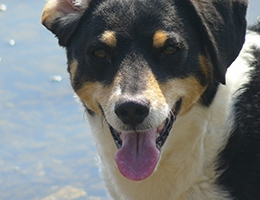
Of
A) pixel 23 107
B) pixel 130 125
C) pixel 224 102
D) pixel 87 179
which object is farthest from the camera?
pixel 23 107

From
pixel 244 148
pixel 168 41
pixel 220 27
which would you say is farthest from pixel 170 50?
pixel 244 148

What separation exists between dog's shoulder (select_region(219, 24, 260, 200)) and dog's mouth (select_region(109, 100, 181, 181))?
0.58 meters

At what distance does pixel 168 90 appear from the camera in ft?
19.5

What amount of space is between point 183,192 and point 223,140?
50cm

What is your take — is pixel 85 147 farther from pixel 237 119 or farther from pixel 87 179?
pixel 237 119

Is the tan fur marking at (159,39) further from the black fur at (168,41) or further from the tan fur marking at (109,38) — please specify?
the tan fur marking at (109,38)

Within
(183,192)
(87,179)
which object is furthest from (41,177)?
(183,192)

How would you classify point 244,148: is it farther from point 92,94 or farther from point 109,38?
point 109,38

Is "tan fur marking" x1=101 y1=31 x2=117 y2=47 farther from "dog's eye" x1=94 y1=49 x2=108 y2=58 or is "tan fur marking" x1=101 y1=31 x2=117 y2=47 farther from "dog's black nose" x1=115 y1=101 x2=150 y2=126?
"dog's black nose" x1=115 y1=101 x2=150 y2=126

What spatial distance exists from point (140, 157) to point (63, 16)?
1.29m

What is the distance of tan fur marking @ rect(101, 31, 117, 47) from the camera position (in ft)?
19.8

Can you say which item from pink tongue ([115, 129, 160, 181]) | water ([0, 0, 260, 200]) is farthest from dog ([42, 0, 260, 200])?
water ([0, 0, 260, 200])

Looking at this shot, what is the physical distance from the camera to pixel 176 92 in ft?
19.7

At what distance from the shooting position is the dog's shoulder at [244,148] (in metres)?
6.29
